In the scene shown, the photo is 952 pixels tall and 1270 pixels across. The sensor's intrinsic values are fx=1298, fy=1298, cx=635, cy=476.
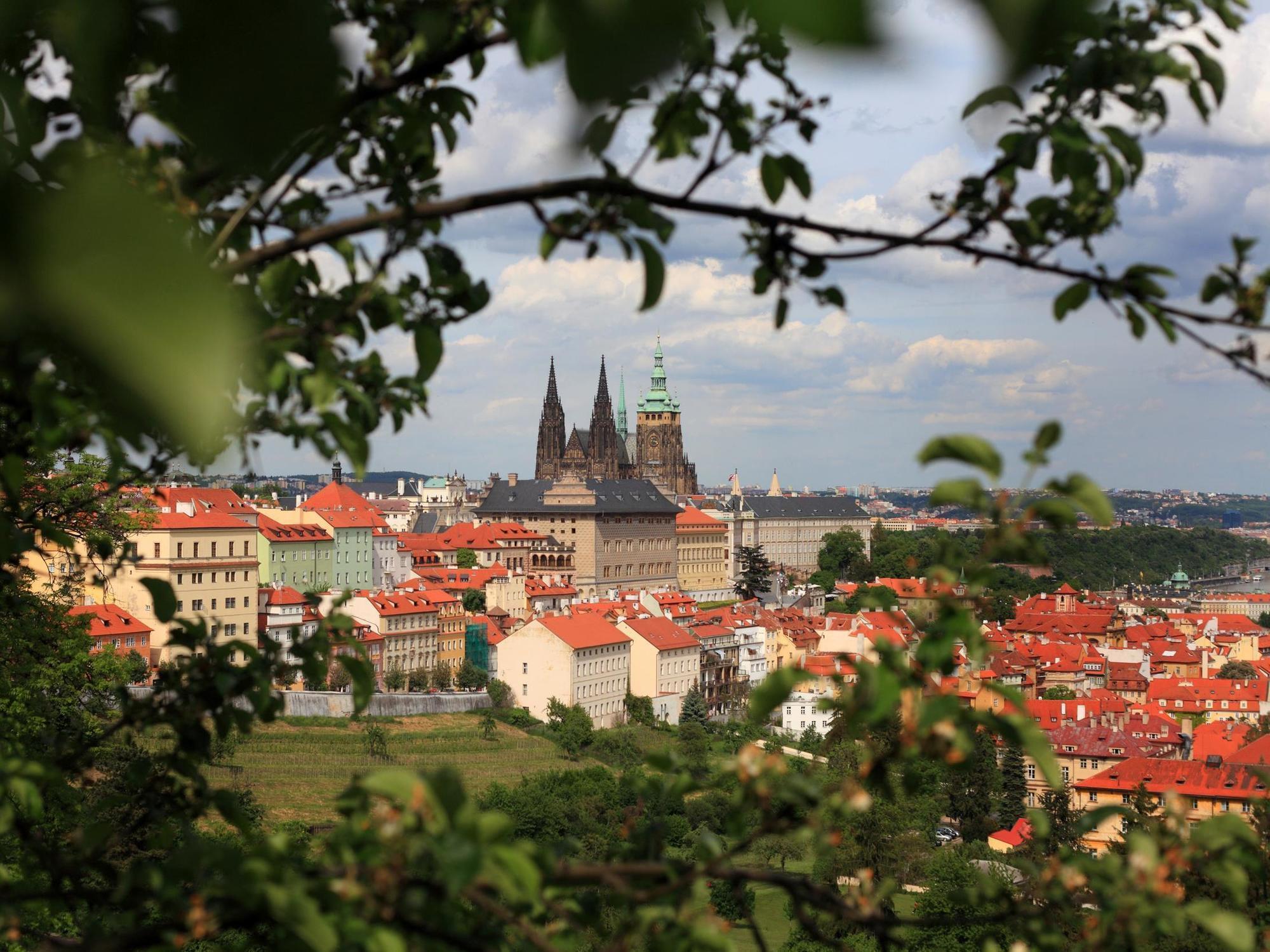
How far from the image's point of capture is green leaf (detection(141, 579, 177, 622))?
2.36m

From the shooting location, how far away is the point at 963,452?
4.65 feet

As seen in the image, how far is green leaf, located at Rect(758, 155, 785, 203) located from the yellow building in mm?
88702

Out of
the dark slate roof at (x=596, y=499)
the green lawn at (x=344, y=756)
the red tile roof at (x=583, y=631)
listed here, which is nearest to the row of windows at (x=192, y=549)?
the green lawn at (x=344, y=756)

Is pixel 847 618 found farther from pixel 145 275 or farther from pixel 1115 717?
pixel 145 275

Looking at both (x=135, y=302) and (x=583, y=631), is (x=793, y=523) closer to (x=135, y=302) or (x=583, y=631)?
(x=583, y=631)

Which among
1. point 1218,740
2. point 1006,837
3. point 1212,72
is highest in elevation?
point 1212,72

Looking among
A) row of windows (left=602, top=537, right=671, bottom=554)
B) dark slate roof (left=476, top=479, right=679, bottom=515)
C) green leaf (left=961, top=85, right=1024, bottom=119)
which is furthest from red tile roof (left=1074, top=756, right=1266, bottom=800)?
dark slate roof (left=476, top=479, right=679, bottom=515)

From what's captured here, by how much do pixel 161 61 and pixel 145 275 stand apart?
112mm

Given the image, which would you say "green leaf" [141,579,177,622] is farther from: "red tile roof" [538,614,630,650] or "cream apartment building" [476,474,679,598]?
"cream apartment building" [476,474,679,598]

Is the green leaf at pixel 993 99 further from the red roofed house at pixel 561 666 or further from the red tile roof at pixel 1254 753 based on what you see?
the red roofed house at pixel 561 666

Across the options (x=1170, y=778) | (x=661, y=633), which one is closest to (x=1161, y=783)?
(x=1170, y=778)

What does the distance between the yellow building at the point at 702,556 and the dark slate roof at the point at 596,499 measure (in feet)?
11.4

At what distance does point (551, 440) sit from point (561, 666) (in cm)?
5757

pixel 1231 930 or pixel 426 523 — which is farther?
pixel 426 523
